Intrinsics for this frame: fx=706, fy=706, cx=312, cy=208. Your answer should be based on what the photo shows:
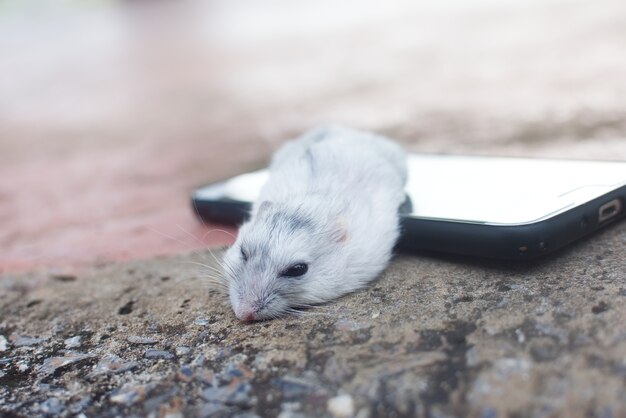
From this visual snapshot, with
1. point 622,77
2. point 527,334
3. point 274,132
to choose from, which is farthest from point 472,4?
point 527,334

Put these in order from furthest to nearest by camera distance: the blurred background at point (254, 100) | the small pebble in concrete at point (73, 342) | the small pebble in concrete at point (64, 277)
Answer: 1. the blurred background at point (254, 100)
2. the small pebble in concrete at point (64, 277)
3. the small pebble in concrete at point (73, 342)

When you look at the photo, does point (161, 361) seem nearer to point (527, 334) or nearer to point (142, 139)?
point (527, 334)

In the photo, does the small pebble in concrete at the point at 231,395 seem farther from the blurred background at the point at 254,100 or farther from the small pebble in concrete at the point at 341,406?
the blurred background at the point at 254,100

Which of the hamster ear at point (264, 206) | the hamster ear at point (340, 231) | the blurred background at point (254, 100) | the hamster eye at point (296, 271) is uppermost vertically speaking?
the hamster ear at point (264, 206)

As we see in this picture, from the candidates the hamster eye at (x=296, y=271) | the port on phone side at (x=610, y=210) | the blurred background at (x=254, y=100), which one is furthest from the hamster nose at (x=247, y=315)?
the port on phone side at (x=610, y=210)

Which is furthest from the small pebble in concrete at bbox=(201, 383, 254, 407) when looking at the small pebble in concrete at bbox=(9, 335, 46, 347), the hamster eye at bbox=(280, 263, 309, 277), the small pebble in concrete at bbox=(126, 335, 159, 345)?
the small pebble in concrete at bbox=(9, 335, 46, 347)

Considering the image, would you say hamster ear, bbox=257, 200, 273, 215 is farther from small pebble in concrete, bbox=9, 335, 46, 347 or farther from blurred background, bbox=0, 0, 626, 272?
small pebble in concrete, bbox=9, 335, 46, 347

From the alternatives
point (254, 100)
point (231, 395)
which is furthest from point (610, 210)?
point (254, 100)
